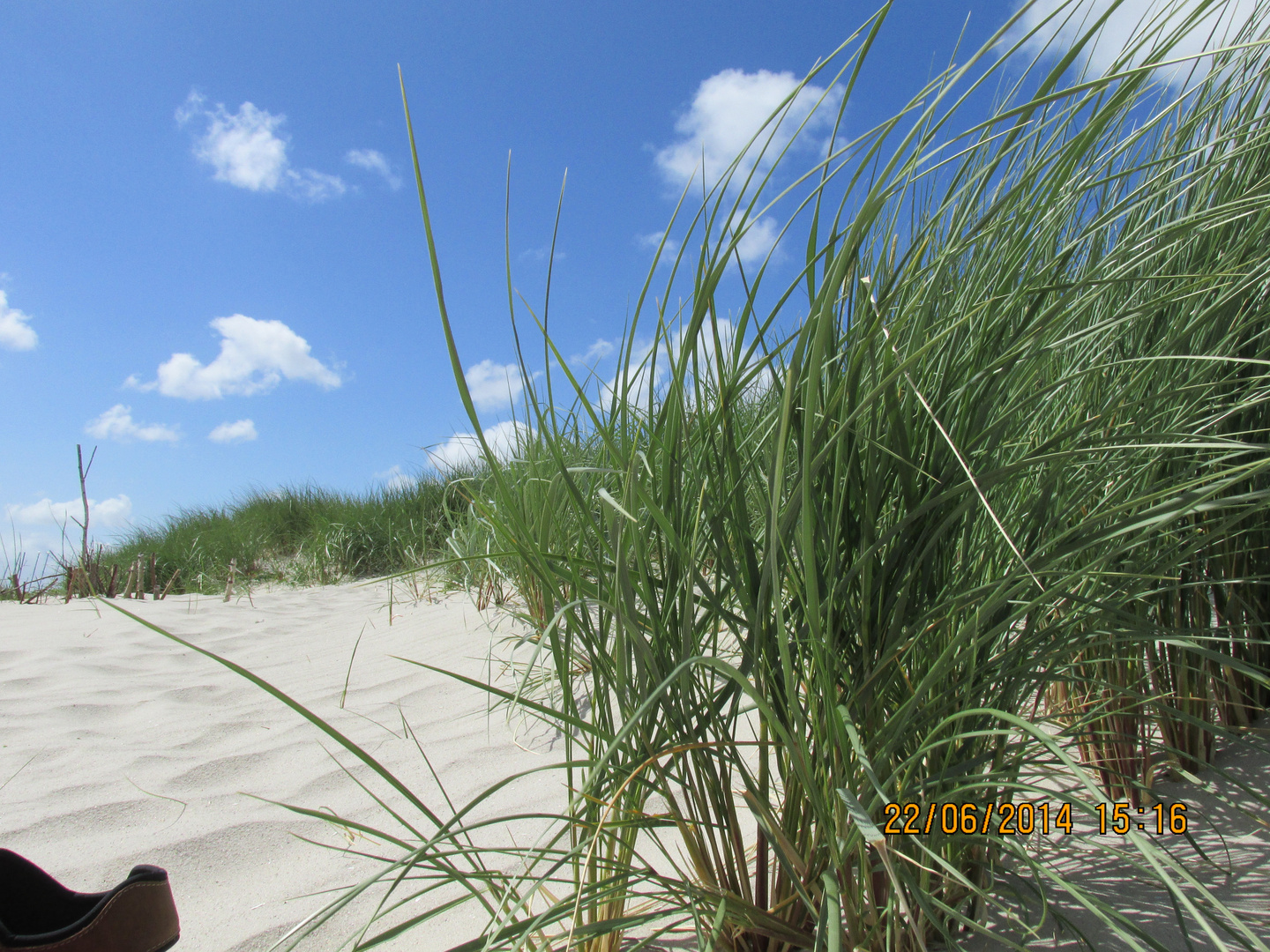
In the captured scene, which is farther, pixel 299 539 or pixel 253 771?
pixel 299 539

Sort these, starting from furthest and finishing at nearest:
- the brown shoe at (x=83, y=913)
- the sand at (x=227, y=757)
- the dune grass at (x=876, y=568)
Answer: the sand at (x=227, y=757), the brown shoe at (x=83, y=913), the dune grass at (x=876, y=568)

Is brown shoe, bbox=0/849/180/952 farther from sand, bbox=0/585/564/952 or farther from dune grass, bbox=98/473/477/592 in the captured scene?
dune grass, bbox=98/473/477/592

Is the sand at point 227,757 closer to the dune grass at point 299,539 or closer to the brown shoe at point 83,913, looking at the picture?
the brown shoe at point 83,913

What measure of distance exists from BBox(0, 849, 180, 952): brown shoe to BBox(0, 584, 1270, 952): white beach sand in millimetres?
178

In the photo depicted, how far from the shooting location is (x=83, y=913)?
109 cm

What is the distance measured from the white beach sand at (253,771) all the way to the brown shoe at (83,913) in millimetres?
178

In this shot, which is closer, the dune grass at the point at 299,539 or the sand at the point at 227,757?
the sand at the point at 227,757

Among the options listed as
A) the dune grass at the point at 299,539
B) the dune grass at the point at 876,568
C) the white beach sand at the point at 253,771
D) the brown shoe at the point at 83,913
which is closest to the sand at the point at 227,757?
the white beach sand at the point at 253,771

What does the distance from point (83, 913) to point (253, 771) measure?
99cm

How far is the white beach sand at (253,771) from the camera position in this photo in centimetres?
124

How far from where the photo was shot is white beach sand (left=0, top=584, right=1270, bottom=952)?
1.24m
